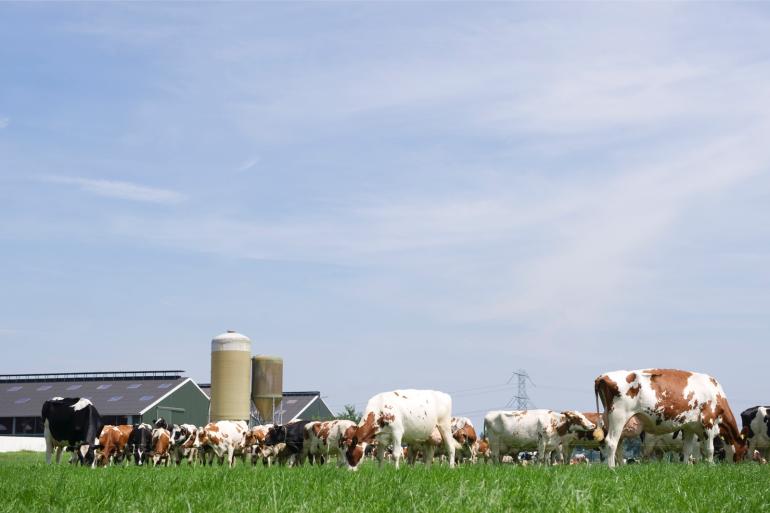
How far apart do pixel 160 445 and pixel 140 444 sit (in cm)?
86

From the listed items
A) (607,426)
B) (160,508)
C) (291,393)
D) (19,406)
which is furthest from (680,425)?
(291,393)

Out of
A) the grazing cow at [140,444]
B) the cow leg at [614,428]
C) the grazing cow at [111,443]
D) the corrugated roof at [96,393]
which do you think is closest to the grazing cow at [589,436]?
the cow leg at [614,428]

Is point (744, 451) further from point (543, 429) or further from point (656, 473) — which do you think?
point (656, 473)

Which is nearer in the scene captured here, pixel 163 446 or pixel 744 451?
pixel 744 451

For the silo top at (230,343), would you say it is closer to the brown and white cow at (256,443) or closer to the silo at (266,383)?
the silo at (266,383)

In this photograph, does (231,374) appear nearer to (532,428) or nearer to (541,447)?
(532,428)

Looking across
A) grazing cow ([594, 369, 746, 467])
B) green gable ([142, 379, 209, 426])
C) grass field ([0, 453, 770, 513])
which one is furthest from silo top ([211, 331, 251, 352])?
grass field ([0, 453, 770, 513])

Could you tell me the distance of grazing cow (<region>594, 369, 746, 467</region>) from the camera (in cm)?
2056

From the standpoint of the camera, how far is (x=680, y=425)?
21344 millimetres

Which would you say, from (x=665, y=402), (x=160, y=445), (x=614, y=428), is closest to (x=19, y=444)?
(x=160, y=445)

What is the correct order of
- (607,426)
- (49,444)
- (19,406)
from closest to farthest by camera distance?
1. (607,426)
2. (49,444)
3. (19,406)

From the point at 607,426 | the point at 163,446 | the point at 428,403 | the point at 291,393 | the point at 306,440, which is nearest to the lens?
the point at 607,426

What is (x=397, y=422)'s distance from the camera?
20969 millimetres

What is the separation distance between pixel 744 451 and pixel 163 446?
20.1 meters
